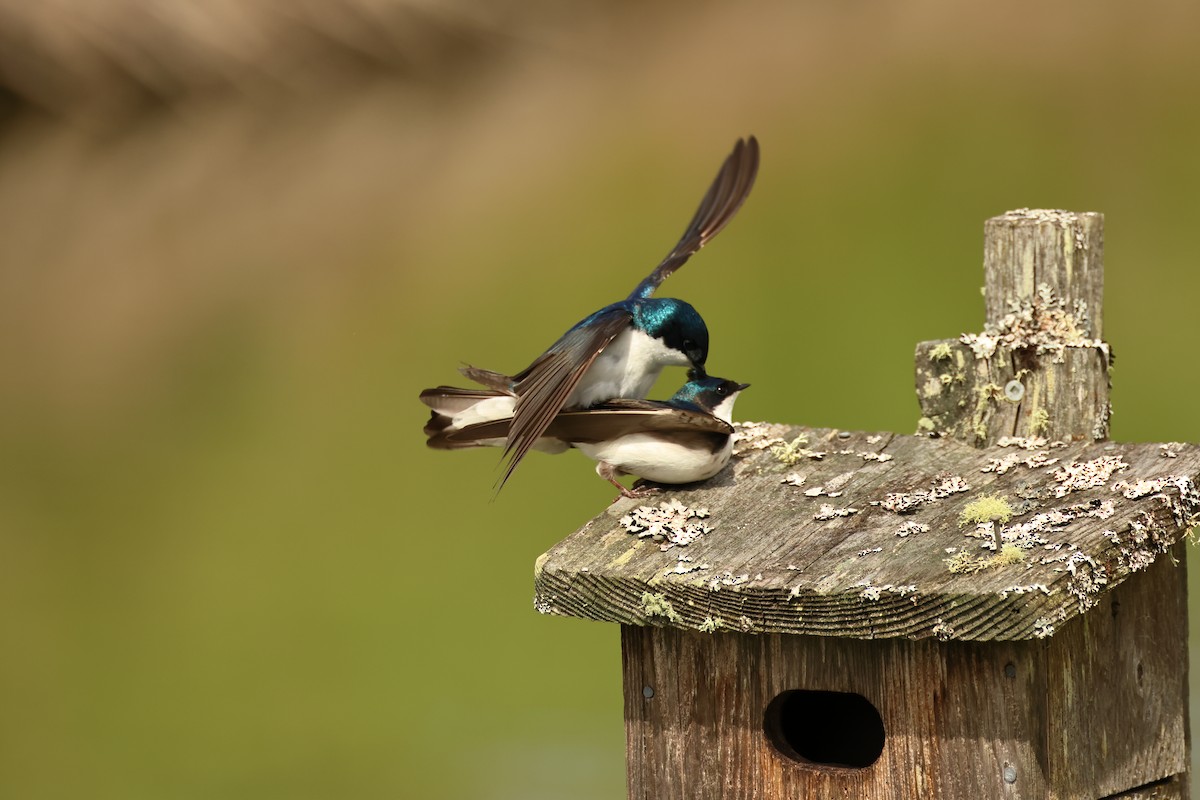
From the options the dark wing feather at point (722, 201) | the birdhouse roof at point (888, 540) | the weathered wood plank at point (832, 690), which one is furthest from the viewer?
the dark wing feather at point (722, 201)

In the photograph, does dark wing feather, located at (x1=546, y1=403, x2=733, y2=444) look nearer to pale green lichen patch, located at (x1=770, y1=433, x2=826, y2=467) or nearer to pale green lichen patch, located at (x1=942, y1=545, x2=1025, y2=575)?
pale green lichen patch, located at (x1=770, y1=433, x2=826, y2=467)

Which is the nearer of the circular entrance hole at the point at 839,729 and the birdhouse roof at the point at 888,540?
the birdhouse roof at the point at 888,540

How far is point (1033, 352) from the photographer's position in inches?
103

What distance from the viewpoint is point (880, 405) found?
486cm

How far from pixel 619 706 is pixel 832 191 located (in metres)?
1.67

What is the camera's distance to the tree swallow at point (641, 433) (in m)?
2.39

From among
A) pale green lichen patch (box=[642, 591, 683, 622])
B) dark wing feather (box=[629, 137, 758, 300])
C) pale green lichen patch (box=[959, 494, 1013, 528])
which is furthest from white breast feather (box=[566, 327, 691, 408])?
pale green lichen patch (box=[959, 494, 1013, 528])

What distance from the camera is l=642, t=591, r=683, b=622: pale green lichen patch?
7.26ft

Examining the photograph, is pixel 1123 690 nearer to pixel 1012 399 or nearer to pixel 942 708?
pixel 942 708

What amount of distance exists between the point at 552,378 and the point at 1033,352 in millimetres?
783

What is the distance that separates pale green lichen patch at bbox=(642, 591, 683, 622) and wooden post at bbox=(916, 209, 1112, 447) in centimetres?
64

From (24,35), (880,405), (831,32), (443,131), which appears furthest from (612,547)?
(24,35)

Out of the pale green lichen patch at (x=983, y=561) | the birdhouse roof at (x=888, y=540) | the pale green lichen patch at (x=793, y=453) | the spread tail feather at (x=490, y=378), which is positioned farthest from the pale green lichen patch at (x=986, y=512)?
the spread tail feather at (x=490, y=378)

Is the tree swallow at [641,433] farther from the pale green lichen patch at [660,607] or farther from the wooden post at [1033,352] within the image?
the wooden post at [1033,352]
